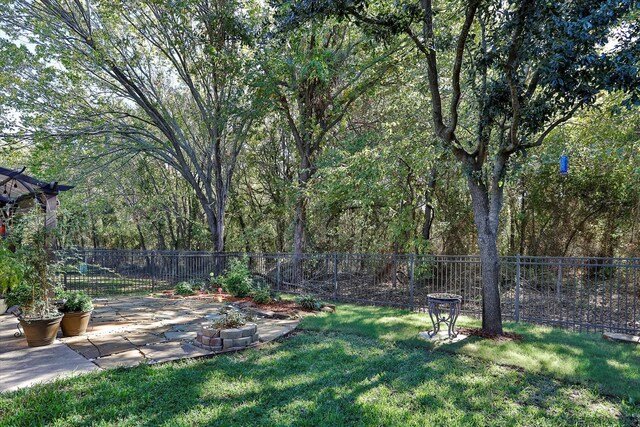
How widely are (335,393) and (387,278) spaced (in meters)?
7.14

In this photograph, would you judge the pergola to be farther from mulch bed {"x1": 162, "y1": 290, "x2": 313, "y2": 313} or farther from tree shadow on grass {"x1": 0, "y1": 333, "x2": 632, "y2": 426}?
mulch bed {"x1": 162, "y1": 290, "x2": 313, "y2": 313}

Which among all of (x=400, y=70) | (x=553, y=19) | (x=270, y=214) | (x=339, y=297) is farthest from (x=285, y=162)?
(x=553, y=19)

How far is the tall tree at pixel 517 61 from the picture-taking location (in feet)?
12.4

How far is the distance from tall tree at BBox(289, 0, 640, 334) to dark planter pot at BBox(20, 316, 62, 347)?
16.1 feet

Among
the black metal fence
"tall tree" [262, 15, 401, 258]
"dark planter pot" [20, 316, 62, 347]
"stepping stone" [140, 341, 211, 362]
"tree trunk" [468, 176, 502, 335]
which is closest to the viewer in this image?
"stepping stone" [140, 341, 211, 362]

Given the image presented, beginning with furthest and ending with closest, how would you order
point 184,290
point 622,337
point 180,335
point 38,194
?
point 184,290 < point 38,194 < point 622,337 < point 180,335

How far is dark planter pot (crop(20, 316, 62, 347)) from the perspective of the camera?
4.49 meters

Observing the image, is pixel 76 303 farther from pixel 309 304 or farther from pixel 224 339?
pixel 309 304

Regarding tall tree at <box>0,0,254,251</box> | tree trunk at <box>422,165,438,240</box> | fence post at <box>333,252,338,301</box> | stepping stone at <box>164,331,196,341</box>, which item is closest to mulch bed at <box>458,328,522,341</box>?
fence post at <box>333,252,338,301</box>

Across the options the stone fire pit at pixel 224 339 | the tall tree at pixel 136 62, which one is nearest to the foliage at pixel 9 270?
the stone fire pit at pixel 224 339

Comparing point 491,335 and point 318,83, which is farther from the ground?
point 318,83

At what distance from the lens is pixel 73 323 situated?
5070 mm

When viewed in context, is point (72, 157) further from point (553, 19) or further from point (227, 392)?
point (553, 19)

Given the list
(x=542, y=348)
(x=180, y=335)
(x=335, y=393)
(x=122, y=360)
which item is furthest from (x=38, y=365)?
(x=542, y=348)
